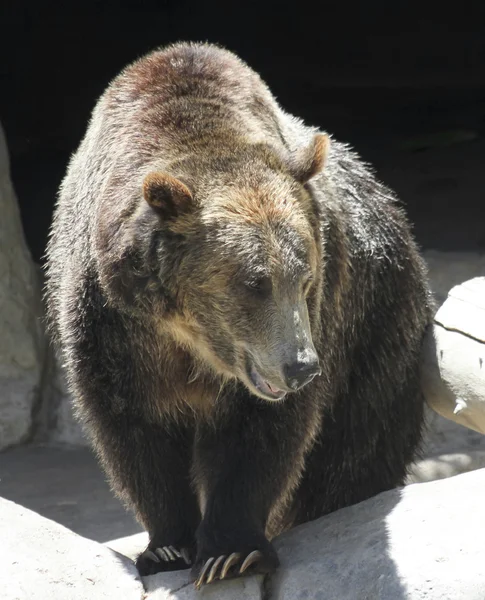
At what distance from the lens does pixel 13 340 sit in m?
9.02

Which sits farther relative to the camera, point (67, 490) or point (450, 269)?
point (450, 269)

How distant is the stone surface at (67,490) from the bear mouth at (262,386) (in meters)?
3.81

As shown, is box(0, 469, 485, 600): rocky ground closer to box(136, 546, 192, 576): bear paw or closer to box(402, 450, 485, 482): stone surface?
box(136, 546, 192, 576): bear paw

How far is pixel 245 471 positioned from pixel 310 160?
131 centimetres

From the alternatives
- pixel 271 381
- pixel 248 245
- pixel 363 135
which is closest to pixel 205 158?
pixel 248 245

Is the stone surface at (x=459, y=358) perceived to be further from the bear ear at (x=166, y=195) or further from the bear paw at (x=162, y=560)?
the bear ear at (x=166, y=195)

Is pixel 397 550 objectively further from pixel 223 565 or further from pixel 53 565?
pixel 53 565

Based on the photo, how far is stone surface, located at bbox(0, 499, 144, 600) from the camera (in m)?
4.13

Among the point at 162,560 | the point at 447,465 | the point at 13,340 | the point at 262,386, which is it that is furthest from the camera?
the point at 13,340

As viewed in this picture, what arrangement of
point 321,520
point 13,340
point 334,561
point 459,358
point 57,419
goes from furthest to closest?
point 57,419 → point 13,340 → point 459,358 → point 321,520 → point 334,561

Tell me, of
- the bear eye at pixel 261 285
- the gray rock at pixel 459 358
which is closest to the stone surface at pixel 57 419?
the gray rock at pixel 459 358

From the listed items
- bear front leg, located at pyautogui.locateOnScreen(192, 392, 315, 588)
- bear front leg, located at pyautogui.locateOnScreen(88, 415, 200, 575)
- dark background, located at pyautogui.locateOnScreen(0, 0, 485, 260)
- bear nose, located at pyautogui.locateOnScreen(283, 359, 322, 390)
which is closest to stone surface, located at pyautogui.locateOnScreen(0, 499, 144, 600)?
bear front leg, located at pyautogui.locateOnScreen(88, 415, 200, 575)

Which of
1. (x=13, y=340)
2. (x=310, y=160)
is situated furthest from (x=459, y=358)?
(x=13, y=340)

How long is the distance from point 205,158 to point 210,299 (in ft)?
1.79
